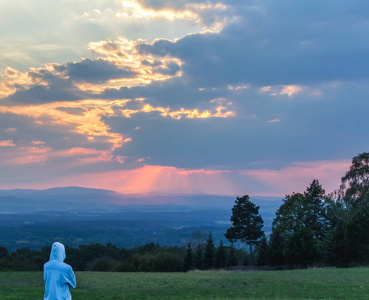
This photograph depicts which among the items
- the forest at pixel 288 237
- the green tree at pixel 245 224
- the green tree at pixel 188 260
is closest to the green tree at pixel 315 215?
the forest at pixel 288 237

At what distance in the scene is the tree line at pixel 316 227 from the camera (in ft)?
172

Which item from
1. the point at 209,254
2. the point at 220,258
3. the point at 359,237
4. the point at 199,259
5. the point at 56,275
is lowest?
the point at 199,259

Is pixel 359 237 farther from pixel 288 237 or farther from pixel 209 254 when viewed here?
pixel 209 254

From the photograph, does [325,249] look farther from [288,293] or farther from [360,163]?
[288,293]

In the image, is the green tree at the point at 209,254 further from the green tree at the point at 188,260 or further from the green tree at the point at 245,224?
the green tree at the point at 245,224

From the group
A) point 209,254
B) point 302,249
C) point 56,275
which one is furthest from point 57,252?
point 209,254

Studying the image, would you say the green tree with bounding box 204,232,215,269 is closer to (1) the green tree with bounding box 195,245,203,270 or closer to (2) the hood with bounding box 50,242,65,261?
(1) the green tree with bounding box 195,245,203,270

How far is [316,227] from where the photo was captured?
235 ft

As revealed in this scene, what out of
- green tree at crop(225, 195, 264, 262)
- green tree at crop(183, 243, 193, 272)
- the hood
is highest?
green tree at crop(225, 195, 264, 262)

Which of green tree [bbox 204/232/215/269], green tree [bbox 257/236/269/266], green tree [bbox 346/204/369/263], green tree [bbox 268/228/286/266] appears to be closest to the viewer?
green tree [bbox 346/204/369/263]

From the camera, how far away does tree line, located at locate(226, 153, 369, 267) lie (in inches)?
2062

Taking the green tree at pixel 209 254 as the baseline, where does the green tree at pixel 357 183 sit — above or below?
above

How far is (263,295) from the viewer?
21.1 metres

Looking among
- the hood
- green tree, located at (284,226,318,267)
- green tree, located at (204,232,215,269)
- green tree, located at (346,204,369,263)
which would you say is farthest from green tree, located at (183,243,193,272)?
the hood
